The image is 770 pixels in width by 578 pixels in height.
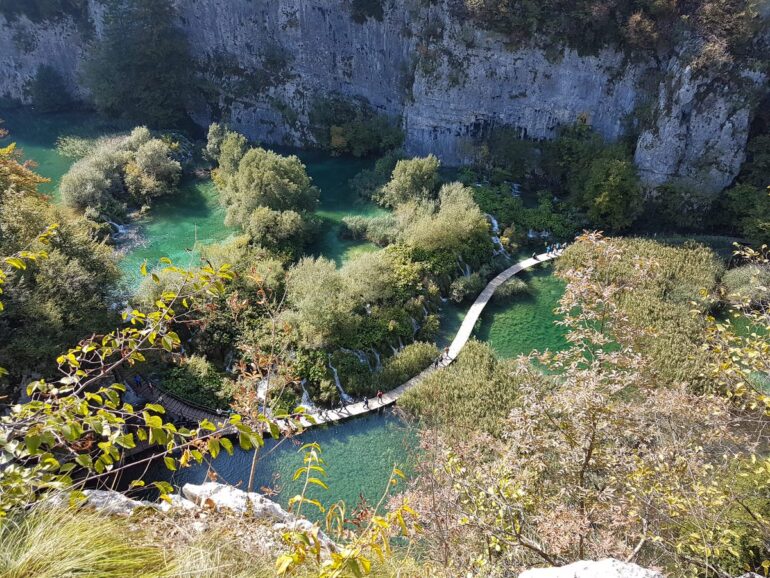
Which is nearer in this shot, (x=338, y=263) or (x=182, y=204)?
(x=338, y=263)

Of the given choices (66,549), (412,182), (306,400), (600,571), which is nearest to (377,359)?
(306,400)

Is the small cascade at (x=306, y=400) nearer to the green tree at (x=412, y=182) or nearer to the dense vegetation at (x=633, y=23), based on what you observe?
the green tree at (x=412, y=182)

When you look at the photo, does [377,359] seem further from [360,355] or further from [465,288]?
[465,288]

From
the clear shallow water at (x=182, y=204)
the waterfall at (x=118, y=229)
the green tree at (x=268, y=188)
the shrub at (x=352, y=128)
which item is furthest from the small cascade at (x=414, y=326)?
the waterfall at (x=118, y=229)

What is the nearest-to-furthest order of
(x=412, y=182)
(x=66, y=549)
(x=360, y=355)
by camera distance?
(x=66, y=549) < (x=360, y=355) < (x=412, y=182)

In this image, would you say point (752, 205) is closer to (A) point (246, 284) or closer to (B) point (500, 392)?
(B) point (500, 392)

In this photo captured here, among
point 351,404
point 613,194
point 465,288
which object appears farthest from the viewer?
point 613,194

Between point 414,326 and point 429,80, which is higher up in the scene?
point 429,80

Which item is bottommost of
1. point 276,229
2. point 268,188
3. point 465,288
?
point 465,288
